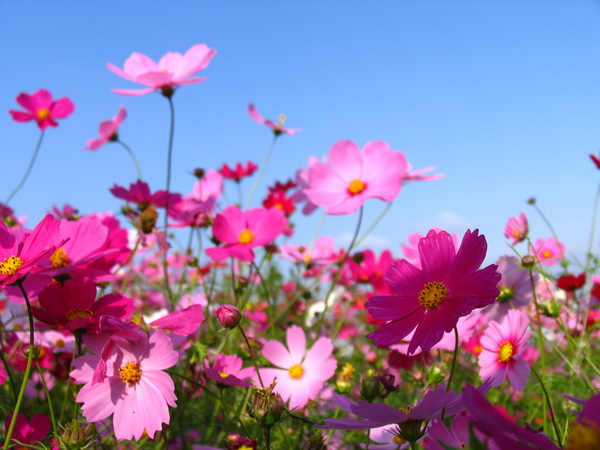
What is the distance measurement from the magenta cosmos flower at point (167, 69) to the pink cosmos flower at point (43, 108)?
61cm

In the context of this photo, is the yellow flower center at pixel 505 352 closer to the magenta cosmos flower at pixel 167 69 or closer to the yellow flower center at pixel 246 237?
the yellow flower center at pixel 246 237

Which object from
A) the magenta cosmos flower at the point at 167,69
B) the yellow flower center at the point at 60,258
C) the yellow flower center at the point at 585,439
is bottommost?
the yellow flower center at the point at 585,439

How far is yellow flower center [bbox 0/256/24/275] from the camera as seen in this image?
2.00 feet

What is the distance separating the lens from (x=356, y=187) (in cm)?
121

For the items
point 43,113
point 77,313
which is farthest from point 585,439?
point 43,113

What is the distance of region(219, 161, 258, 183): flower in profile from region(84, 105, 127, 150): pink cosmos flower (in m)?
0.62

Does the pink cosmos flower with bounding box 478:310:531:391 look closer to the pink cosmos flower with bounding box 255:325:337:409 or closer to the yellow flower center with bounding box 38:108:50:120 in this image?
the pink cosmos flower with bounding box 255:325:337:409

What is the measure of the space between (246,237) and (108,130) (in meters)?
0.72

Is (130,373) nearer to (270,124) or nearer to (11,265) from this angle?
(11,265)

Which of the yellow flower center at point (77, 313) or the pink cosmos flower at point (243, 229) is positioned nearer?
the yellow flower center at point (77, 313)

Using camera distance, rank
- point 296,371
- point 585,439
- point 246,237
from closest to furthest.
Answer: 1. point 585,439
2. point 296,371
3. point 246,237

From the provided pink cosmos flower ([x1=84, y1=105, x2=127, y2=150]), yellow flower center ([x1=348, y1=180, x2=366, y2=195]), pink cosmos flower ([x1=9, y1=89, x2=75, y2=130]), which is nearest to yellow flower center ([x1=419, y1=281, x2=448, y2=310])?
yellow flower center ([x1=348, y1=180, x2=366, y2=195])

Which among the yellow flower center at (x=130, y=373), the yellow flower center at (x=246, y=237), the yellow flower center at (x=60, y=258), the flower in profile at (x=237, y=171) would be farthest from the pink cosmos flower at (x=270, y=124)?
the yellow flower center at (x=130, y=373)

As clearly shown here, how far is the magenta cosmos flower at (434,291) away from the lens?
0.50 m
